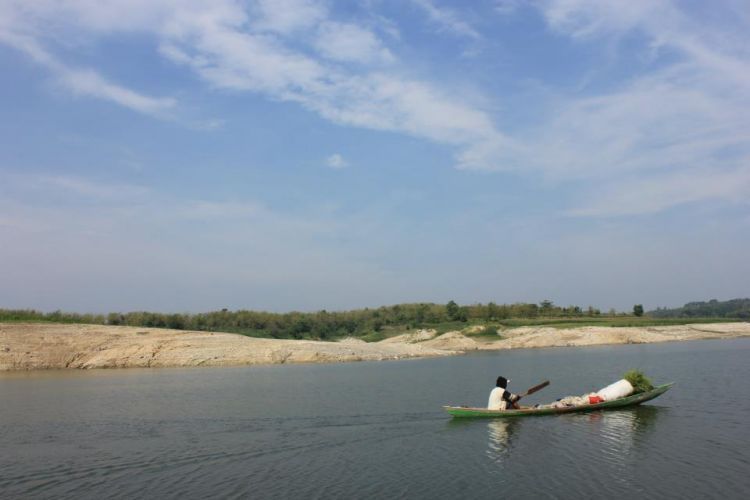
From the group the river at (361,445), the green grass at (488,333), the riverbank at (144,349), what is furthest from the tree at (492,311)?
the river at (361,445)

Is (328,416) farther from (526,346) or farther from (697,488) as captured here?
(526,346)

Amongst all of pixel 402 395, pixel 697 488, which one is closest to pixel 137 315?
pixel 402 395


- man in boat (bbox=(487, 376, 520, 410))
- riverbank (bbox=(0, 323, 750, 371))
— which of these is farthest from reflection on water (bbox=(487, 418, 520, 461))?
riverbank (bbox=(0, 323, 750, 371))

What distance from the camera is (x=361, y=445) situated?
73.0 ft

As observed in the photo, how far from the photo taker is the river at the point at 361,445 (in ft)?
54.7

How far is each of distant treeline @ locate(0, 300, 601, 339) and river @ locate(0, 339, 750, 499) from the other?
50.2 m

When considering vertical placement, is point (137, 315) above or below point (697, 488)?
above

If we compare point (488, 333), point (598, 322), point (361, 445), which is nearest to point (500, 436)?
point (361, 445)

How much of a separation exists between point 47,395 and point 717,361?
49.2m

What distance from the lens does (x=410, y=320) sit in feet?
413

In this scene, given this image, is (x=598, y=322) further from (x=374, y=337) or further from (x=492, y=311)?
(x=374, y=337)

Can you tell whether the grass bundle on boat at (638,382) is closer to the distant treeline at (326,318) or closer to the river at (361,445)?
the river at (361,445)

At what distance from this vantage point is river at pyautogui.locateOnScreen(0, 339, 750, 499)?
54.7ft

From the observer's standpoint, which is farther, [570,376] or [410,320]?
[410,320]
